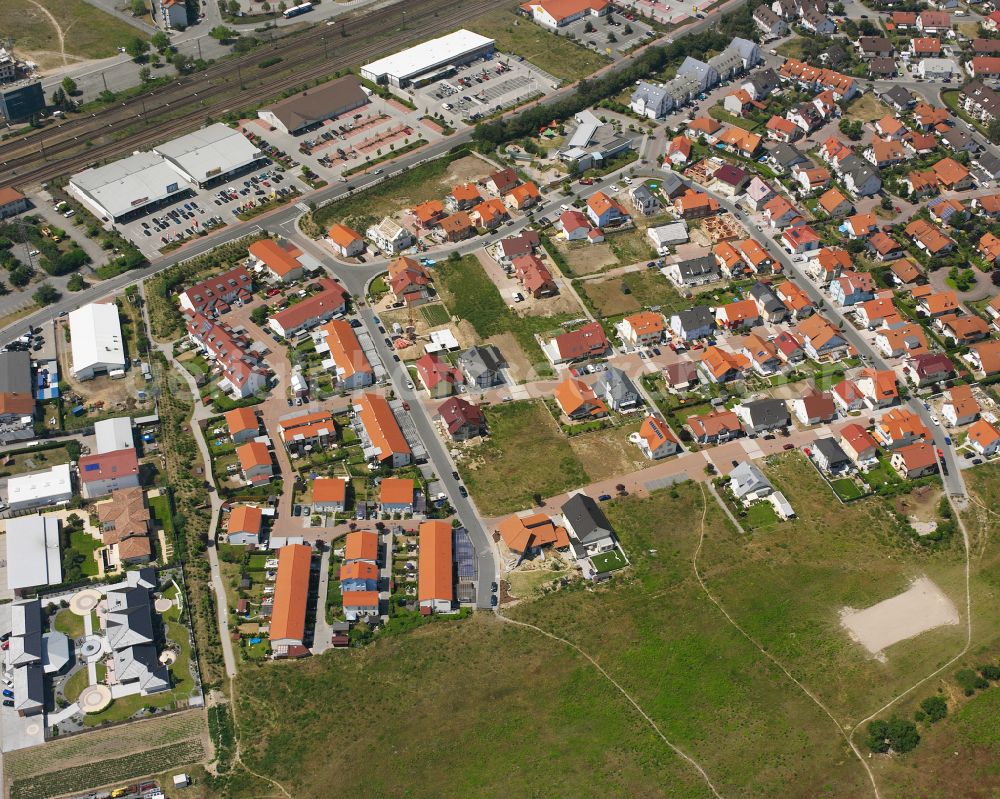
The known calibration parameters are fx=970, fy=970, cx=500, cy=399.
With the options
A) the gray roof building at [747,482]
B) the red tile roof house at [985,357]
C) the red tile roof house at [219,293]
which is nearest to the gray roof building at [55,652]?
the red tile roof house at [219,293]

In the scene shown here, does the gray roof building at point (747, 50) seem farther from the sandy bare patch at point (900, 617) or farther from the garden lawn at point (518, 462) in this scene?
the sandy bare patch at point (900, 617)

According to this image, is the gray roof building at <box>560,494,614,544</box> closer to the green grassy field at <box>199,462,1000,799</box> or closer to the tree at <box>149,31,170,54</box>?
the green grassy field at <box>199,462,1000,799</box>

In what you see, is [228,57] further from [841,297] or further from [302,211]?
[841,297]

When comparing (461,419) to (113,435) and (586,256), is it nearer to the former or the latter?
(113,435)

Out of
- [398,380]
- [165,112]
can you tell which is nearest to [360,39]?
[165,112]

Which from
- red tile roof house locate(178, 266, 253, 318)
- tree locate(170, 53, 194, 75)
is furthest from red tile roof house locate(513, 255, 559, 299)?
tree locate(170, 53, 194, 75)

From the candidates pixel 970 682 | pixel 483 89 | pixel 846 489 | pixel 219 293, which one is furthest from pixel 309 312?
pixel 970 682

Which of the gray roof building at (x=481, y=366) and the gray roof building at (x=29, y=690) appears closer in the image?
the gray roof building at (x=29, y=690)
